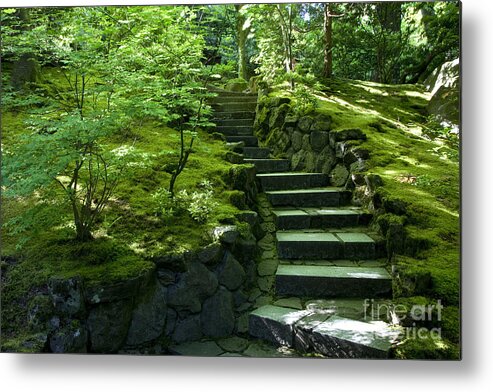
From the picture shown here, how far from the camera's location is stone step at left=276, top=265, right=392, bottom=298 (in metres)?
2.61

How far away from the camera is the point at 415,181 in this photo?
3180 millimetres

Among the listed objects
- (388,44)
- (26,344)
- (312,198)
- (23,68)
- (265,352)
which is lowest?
(265,352)

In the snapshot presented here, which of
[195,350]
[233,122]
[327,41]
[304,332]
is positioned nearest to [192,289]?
[195,350]

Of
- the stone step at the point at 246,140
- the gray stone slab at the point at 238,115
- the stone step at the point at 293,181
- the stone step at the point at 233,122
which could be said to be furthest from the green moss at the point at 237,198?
the gray stone slab at the point at 238,115

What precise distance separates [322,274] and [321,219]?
2.36 feet

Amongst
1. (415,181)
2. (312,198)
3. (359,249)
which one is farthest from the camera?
(312,198)

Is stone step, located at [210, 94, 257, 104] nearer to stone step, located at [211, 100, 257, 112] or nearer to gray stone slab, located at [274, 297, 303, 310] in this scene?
stone step, located at [211, 100, 257, 112]

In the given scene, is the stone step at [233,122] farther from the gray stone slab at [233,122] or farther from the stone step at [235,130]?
the stone step at [235,130]

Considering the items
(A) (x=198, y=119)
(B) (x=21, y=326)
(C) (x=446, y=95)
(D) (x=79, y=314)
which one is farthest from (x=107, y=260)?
(C) (x=446, y=95)

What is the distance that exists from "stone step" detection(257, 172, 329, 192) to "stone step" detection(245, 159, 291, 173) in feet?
1.06

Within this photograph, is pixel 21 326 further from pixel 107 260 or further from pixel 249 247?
pixel 249 247

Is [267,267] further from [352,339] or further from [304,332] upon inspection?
[352,339]

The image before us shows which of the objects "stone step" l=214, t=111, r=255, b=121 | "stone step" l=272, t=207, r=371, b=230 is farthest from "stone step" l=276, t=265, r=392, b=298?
"stone step" l=214, t=111, r=255, b=121

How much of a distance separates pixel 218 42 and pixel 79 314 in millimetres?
2337
